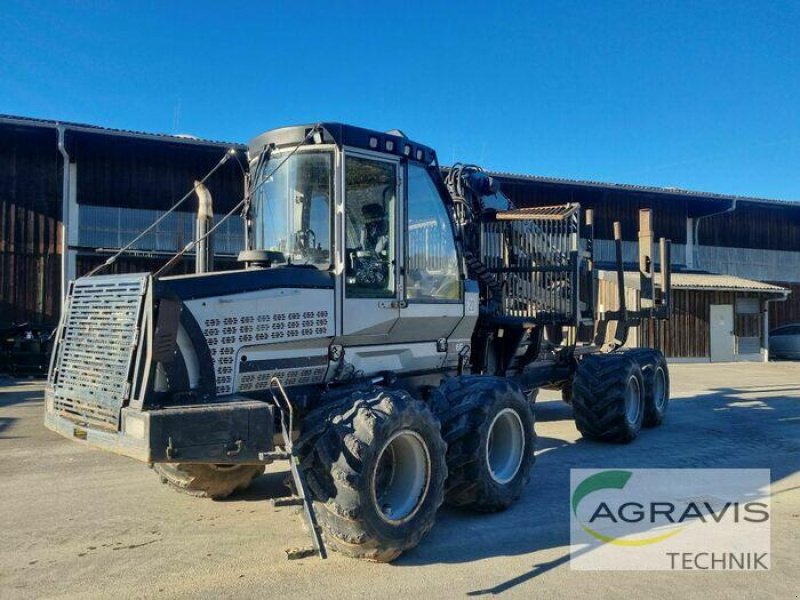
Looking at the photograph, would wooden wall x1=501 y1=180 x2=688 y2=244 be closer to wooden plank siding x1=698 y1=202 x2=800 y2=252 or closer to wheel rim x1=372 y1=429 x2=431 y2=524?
→ wooden plank siding x1=698 y1=202 x2=800 y2=252

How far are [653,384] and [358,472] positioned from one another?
728 centimetres

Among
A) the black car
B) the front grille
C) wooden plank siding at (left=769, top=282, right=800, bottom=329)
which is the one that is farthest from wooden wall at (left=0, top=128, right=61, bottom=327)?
wooden plank siding at (left=769, top=282, right=800, bottom=329)

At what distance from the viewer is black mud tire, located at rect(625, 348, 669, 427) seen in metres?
10.3

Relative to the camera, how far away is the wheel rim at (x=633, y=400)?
938cm

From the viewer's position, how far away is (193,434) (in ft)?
13.8

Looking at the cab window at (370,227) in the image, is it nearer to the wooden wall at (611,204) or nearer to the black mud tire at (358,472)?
the black mud tire at (358,472)

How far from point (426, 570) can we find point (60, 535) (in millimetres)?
3030

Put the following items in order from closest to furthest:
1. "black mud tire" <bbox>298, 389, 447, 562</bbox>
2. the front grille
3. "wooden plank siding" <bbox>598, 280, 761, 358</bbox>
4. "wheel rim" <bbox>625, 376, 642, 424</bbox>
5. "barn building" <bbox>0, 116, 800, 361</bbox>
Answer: the front grille, "black mud tire" <bbox>298, 389, 447, 562</bbox>, "wheel rim" <bbox>625, 376, 642, 424</bbox>, "barn building" <bbox>0, 116, 800, 361</bbox>, "wooden plank siding" <bbox>598, 280, 761, 358</bbox>

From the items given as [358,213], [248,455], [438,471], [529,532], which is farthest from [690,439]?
[248,455]

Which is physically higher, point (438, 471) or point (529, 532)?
point (438, 471)

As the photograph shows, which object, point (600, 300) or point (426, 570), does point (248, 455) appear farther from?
point (600, 300)

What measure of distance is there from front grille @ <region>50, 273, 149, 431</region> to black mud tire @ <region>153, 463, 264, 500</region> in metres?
1.38

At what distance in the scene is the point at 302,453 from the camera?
472 cm

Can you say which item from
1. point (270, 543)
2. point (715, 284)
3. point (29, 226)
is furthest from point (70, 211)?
point (715, 284)
